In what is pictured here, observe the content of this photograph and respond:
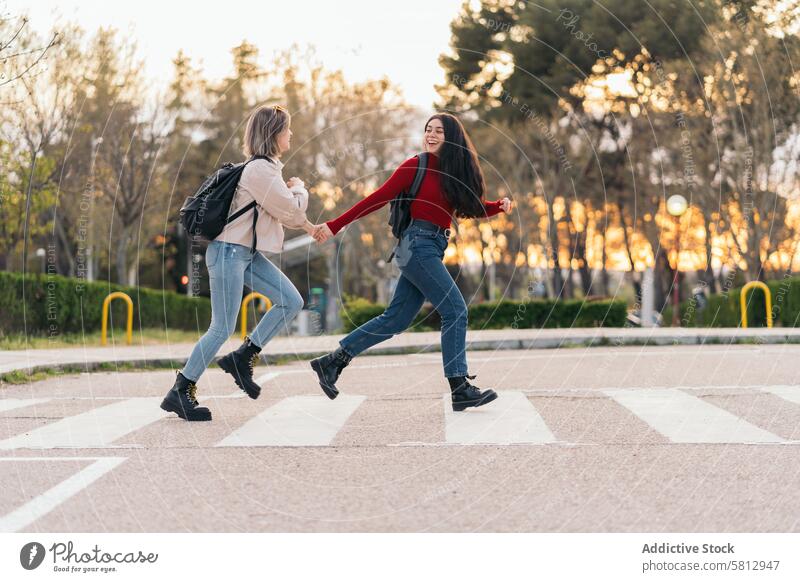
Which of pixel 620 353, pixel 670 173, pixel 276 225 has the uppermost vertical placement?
pixel 670 173

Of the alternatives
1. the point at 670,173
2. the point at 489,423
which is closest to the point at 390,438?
the point at 489,423

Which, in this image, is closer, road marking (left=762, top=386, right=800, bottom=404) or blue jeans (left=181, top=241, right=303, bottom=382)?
blue jeans (left=181, top=241, right=303, bottom=382)

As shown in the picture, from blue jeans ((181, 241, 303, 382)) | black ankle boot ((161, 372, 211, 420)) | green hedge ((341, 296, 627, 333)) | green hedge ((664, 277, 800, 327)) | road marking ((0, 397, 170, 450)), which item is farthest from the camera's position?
green hedge ((664, 277, 800, 327))

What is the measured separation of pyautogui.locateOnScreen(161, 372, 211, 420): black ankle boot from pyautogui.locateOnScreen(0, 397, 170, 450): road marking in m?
0.20

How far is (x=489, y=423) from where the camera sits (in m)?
6.81

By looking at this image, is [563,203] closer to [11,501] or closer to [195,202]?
[195,202]

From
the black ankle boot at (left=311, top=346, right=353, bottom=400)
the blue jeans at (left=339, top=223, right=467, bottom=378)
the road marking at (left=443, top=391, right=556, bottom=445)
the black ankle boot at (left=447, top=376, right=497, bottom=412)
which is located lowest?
the road marking at (left=443, top=391, right=556, bottom=445)

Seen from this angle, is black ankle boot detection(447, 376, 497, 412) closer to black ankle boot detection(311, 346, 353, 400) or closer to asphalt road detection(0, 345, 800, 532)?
asphalt road detection(0, 345, 800, 532)

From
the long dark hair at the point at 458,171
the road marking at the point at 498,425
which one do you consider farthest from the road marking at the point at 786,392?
the long dark hair at the point at 458,171

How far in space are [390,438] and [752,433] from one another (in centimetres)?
214

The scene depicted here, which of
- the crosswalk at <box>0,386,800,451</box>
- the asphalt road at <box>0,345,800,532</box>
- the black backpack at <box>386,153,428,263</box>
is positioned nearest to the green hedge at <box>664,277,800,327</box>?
the crosswalk at <box>0,386,800,451</box>

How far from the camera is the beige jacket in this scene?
677 centimetres

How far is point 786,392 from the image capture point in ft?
28.4

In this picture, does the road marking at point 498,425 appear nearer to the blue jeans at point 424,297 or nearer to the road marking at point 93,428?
the blue jeans at point 424,297
